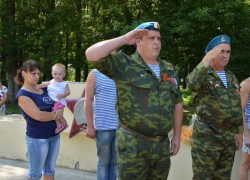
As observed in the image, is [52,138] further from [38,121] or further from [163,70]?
[163,70]

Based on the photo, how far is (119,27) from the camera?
33.3 feet

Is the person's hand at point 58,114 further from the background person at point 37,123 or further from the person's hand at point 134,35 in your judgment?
the person's hand at point 134,35

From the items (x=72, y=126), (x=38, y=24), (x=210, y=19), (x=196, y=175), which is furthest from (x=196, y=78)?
(x=38, y=24)

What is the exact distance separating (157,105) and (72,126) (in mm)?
2677

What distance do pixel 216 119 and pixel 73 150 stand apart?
2.73 m

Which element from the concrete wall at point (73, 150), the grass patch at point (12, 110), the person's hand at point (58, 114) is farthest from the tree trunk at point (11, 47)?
the person's hand at point (58, 114)

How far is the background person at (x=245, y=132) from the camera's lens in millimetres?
3652

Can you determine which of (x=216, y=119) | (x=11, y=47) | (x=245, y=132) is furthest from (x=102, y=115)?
(x=11, y=47)

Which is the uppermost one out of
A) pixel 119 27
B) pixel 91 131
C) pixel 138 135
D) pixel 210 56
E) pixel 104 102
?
pixel 119 27

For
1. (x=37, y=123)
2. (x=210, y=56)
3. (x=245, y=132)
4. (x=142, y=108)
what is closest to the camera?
(x=142, y=108)

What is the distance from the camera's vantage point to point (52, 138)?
3658 mm

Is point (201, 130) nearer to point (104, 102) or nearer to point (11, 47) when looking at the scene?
point (104, 102)

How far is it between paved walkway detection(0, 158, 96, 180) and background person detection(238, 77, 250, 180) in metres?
2.11

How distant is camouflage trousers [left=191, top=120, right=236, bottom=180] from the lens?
3.27 meters
